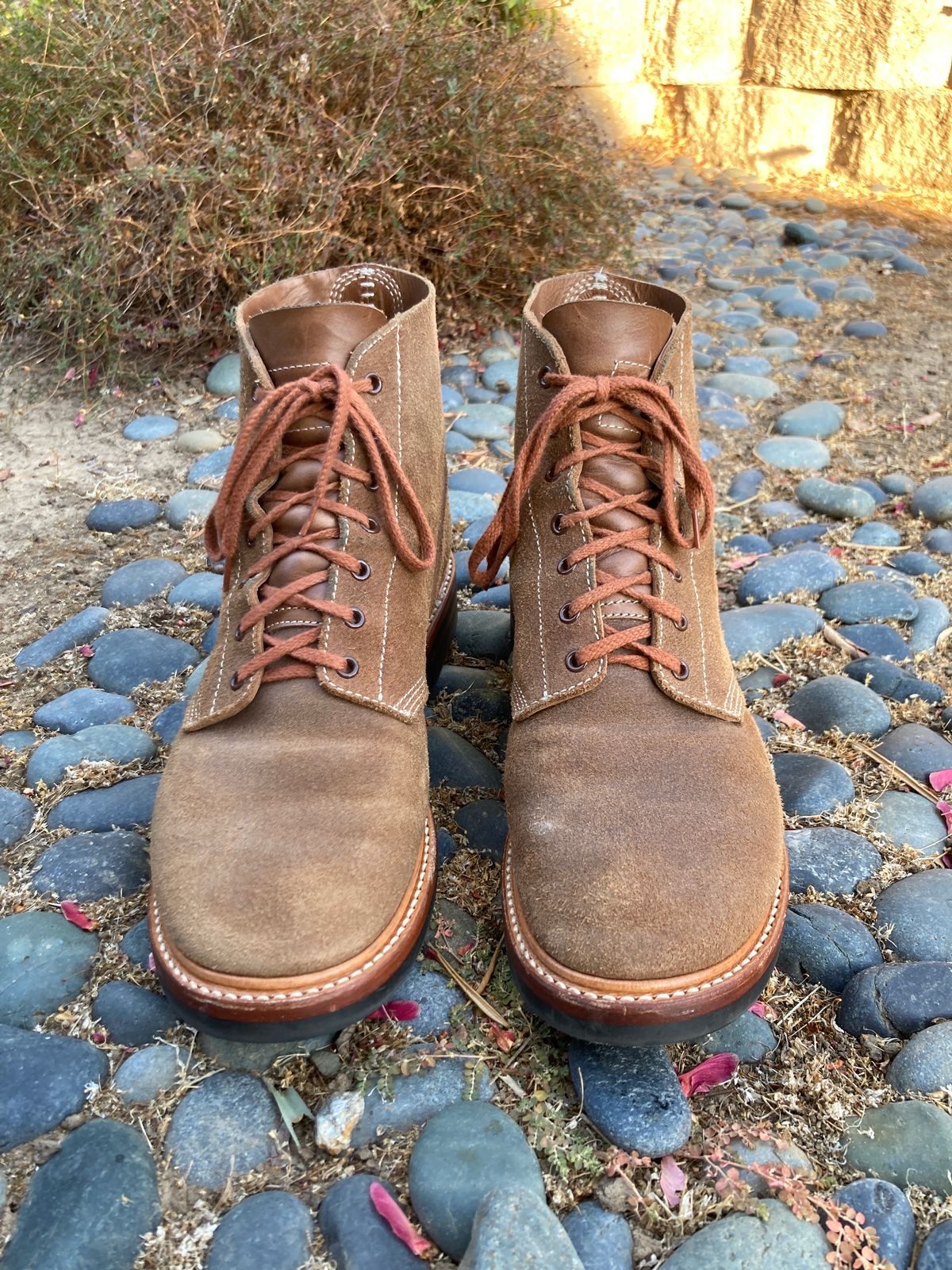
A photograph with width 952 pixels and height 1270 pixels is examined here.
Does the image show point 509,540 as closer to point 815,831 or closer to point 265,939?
point 815,831

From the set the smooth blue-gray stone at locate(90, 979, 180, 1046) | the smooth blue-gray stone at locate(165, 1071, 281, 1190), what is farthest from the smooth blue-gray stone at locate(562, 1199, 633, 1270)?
the smooth blue-gray stone at locate(90, 979, 180, 1046)

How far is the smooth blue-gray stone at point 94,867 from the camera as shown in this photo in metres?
1.81

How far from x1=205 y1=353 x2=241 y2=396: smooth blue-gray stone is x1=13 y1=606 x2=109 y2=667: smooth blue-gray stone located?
1.56 meters

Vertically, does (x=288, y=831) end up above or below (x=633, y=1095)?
above

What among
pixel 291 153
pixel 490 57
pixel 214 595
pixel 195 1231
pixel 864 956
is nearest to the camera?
pixel 195 1231

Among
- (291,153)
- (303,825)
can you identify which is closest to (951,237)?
(291,153)

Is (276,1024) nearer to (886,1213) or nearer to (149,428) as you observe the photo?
(886,1213)

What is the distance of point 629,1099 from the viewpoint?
57.8 inches

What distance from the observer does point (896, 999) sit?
162cm

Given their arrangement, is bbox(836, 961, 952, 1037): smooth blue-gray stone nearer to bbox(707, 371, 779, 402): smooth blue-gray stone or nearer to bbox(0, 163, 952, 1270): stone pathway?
bbox(0, 163, 952, 1270): stone pathway

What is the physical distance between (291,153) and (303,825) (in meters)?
3.14

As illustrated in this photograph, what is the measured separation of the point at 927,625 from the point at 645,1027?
1.62 meters

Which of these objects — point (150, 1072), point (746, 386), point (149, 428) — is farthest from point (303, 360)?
point (746, 386)

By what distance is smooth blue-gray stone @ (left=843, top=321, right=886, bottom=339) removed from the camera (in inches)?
184
